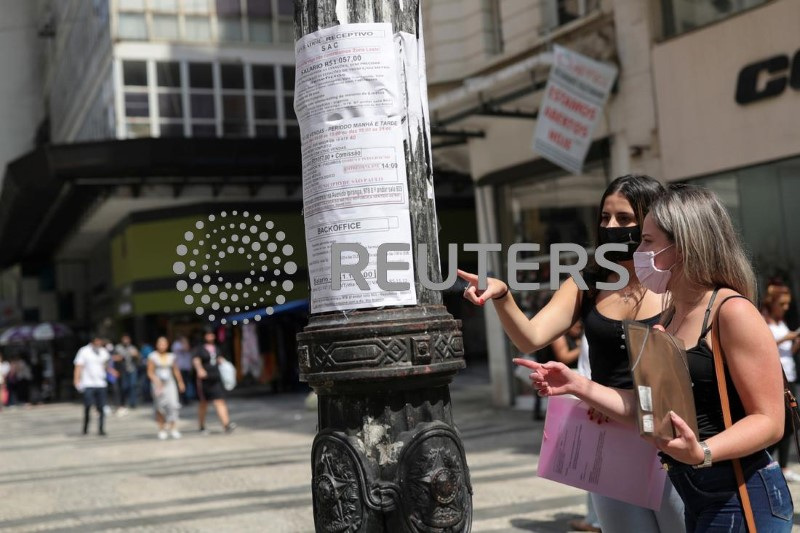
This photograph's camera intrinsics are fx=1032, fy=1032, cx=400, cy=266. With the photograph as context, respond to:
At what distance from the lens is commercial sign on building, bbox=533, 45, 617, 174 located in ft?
45.5

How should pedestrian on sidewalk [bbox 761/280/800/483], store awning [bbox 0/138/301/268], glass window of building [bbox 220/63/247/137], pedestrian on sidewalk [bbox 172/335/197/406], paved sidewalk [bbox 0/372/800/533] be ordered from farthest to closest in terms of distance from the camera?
glass window of building [bbox 220/63/247/137] < store awning [bbox 0/138/301/268] < pedestrian on sidewalk [bbox 172/335/197/406] < pedestrian on sidewalk [bbox 761/280/800/483] < paved sidewalk [bbox 0/372/800/533]

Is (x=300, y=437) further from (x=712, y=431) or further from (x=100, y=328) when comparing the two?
(x=100, y=328)

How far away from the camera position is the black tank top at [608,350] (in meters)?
3.41

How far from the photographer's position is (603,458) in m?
3.24

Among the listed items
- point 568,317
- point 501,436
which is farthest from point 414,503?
point 501,436

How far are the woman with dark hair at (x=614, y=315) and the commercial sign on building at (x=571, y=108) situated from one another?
10495mm

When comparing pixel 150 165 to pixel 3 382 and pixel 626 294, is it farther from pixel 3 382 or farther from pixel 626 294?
pixel 626 294

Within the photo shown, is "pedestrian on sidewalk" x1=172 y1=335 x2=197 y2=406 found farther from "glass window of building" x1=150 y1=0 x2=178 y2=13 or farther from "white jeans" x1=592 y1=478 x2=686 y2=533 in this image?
"white jeans" x1=592 y1=478 x2=686 y2=533

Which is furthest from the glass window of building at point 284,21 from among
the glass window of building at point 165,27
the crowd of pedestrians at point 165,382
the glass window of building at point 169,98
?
the crowd of pedestrians at point 165,382

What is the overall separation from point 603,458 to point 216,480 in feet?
28.0

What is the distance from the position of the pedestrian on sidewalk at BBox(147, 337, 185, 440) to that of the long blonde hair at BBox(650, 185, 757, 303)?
15.3 meters

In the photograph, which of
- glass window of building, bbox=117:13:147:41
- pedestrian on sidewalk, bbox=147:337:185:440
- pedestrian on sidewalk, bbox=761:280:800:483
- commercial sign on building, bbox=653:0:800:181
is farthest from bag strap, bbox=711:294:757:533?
glass window of building, bbox=117:13:147:41

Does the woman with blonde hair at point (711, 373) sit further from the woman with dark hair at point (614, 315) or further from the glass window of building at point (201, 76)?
the glass window of building at point (201, 76)

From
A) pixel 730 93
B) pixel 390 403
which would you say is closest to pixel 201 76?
pixel 730 93
